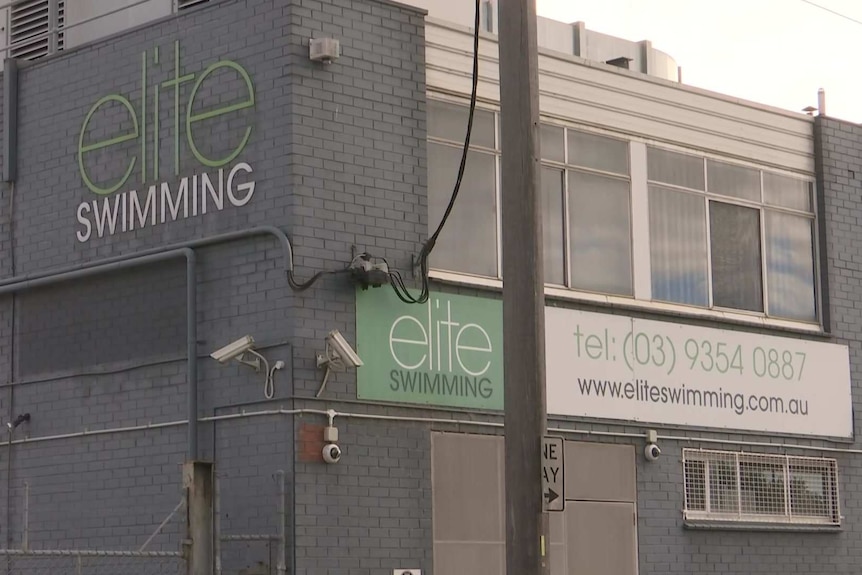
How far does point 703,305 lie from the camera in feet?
59.7

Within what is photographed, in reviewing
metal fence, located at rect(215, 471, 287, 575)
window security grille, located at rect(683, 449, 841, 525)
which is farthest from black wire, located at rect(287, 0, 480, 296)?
window security grille, located at rect(683, 449, 841, 525)

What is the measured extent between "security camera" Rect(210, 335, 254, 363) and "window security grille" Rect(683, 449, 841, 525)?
5.77 m

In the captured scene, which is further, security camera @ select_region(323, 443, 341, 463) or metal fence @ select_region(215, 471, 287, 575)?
security camera @ select_region(323, 443, 341, 463)

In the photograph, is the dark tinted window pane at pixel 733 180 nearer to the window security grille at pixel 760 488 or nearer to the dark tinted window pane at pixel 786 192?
the dark tinted window pane at pixel 786 192

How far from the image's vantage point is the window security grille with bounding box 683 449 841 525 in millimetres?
17500

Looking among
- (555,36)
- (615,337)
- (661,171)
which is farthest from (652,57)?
(615,337)

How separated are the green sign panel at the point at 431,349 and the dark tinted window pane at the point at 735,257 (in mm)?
3810

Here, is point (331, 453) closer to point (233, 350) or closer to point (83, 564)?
point (233, 350)

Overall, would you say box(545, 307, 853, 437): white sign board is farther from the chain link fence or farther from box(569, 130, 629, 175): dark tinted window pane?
the chain link fence

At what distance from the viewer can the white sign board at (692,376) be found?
16.5m

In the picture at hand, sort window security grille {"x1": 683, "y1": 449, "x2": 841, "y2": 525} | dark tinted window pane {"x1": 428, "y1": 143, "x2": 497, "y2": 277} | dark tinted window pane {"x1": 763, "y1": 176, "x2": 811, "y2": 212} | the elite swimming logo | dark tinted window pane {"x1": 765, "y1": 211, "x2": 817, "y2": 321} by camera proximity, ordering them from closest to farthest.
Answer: the elite swimming logo → dark tinted window pane {"x1": 428, "y1": 143, "x2": 497, "y2": 277} → window security grille {"x1": 683, "y1": 449, "x2": 841, "y2": 525} → dark tinted window pane {"x1": 765, "y1": 211, "x2": 817, "y2": 321} → dark tinted window pane {"x1": 763, "y1": 176, "x2": 811, "y2": 212}

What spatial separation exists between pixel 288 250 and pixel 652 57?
31.3ft

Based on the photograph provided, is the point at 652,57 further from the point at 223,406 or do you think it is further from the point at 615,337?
the point at 223,406

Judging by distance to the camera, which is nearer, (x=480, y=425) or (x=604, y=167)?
(x=480, y=425)
